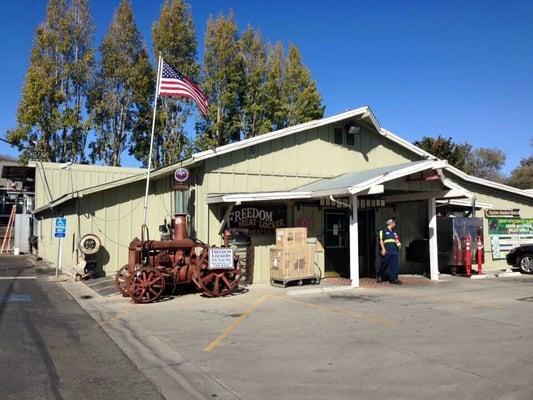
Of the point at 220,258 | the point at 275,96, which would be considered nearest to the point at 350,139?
the point at 220,258

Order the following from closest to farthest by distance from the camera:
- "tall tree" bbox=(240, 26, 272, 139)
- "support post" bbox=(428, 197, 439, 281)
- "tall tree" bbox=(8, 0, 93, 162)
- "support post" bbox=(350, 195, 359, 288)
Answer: "support post" bbox=(350, 195, 359, 288)
"support post" bbox=(428, 197, 439, 281)
"tall tree" bbox=(8, 0, 93, 162)
"tall tree" bbox=(240, 26, 272, 139)

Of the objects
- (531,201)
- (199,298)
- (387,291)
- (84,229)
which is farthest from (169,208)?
(531,201)

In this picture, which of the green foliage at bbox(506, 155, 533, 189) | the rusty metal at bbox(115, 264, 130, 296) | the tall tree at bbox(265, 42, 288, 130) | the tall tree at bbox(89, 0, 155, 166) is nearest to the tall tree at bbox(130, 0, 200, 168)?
the tall tree at bbox(89, 0, 155, 166)

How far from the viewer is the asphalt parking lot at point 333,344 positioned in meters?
5.90

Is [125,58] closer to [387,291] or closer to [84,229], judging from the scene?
[84,229]

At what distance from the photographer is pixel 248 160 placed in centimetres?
1592

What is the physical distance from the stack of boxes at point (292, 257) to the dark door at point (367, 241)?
3.54 meters

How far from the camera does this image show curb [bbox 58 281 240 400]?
5.88 m

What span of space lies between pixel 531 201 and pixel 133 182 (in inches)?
610

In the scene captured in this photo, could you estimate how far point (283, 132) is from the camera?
16250 mm

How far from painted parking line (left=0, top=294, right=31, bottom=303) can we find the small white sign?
15.1ft

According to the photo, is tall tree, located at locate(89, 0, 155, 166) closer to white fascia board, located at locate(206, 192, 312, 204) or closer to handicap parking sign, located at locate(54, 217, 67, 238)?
handicap parking sign, located at locate(54, 217, 67, 238)

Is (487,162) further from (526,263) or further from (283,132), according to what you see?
(283,132)

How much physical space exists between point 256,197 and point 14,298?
6.47 metres
